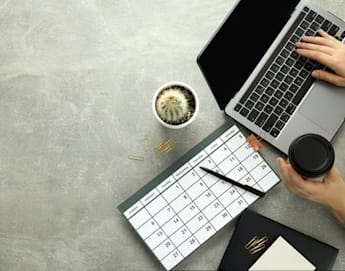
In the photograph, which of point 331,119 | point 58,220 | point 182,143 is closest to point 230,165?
point 182,143

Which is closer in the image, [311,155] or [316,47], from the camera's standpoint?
A: [311,155]

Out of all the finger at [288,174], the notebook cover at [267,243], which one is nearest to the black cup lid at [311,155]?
the finger at [288,174]

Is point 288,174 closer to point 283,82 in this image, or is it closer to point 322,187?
point 322,187

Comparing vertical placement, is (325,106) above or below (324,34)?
below

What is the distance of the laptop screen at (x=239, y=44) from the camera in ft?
3.28

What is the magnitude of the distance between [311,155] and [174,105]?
25 centimetres

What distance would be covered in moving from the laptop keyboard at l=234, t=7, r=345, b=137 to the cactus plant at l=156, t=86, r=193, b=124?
101 mm

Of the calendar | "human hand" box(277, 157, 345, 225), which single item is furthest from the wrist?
the calendar

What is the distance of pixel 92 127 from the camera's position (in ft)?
3.67

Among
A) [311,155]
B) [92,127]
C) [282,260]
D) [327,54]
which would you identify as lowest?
[282,260]

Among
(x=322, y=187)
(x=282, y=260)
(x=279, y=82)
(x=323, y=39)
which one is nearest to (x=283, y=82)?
(x=279, y=82)

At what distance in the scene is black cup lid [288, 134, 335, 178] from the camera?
988mm

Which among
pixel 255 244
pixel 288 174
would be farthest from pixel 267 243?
pixel 288 174

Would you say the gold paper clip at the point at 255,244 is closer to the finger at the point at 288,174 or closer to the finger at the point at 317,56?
the finger at the point at 288,174
